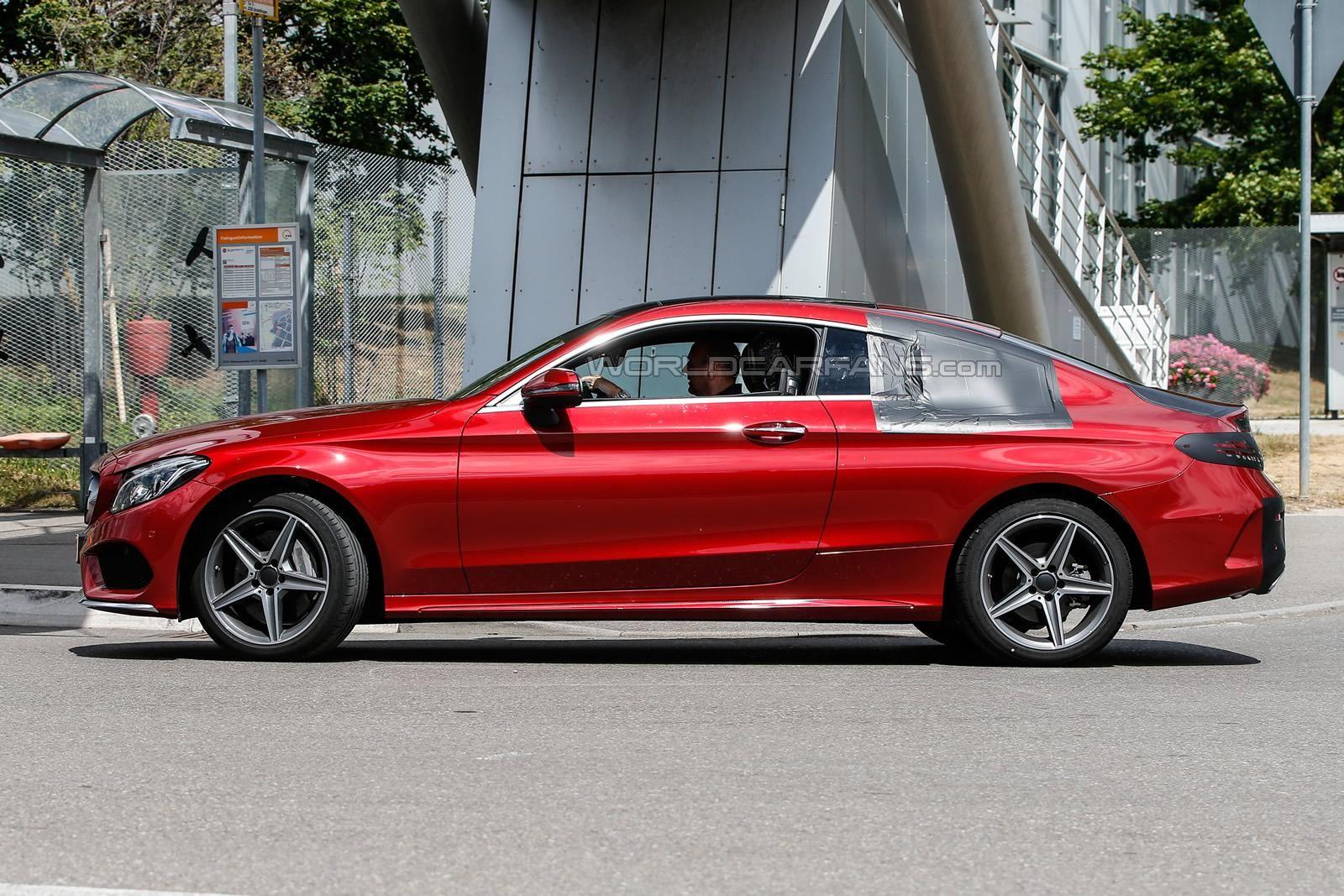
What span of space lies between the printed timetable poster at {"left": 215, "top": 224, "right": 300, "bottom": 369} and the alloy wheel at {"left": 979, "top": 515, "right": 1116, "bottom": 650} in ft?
18.5

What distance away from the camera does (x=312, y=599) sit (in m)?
6.83

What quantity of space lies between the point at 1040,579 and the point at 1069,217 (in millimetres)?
13978

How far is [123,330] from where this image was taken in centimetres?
1464

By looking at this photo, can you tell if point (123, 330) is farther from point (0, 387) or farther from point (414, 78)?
point (414, 78)

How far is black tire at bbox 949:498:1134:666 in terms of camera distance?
6.79 m

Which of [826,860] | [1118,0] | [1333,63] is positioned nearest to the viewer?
[826,860]

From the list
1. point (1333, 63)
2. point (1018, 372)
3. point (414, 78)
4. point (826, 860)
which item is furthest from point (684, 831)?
point (414, 78)

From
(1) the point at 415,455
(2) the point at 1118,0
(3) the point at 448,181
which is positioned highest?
(2) the point at 1118,0

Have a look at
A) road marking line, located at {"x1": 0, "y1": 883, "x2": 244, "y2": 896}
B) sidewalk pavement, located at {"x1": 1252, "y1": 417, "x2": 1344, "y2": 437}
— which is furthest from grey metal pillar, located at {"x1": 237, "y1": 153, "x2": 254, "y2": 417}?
sidewalk pavement, located at {"x1": 1252, "y1": 417, "x2": 1344, "y2": 437}

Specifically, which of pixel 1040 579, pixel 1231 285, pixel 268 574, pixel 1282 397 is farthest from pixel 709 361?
pixel 1282 397

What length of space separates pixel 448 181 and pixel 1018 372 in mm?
9414

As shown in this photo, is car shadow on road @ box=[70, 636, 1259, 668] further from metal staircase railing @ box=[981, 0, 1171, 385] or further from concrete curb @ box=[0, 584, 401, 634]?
metal staircase railing @ box=[981, 0, 1171, 385]

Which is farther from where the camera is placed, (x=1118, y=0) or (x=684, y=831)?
(x=1118, y=0)

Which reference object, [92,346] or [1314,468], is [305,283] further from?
[1314,468]
